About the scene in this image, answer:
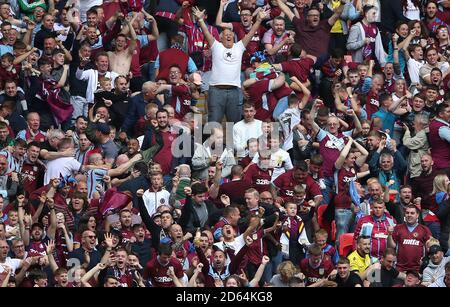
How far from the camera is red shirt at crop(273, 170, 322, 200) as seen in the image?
26.9 meters

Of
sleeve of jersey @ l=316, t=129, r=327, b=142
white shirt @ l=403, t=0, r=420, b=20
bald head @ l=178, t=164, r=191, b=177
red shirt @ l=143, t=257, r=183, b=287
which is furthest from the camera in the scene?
white shirt @ l=403, t=0, r=420, b=20

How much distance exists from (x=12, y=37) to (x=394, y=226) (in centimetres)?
658

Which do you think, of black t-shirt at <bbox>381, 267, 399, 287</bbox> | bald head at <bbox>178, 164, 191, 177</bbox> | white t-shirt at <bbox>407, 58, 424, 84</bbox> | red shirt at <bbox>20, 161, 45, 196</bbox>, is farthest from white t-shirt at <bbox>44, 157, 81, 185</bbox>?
→ white t-shirt at <bbox>407, 58, 424, 84</bbox>

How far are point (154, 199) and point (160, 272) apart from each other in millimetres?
1863

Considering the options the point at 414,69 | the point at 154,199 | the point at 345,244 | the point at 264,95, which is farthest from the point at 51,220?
the point at 414,69

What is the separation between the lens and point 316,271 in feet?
82.9

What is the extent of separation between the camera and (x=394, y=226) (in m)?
26.3

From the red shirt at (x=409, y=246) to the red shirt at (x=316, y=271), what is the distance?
1.12m

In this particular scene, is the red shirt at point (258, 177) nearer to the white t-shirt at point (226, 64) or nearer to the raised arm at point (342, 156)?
the raised arm at point (342, 156)

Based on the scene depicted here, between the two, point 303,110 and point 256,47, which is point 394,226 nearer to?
point 303,110

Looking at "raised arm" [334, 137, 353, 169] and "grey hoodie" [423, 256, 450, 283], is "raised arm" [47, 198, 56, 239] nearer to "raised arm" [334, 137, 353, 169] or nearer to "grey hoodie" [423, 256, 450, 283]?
"raised arm" [334, 137, 353, 169]

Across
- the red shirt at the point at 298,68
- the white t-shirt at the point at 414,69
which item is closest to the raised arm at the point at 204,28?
the red shirt at the point at 298,68

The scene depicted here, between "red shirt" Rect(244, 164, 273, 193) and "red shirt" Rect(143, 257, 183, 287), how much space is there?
2541mm

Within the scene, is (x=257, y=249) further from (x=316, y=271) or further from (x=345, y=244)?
(x=345, y=244)
